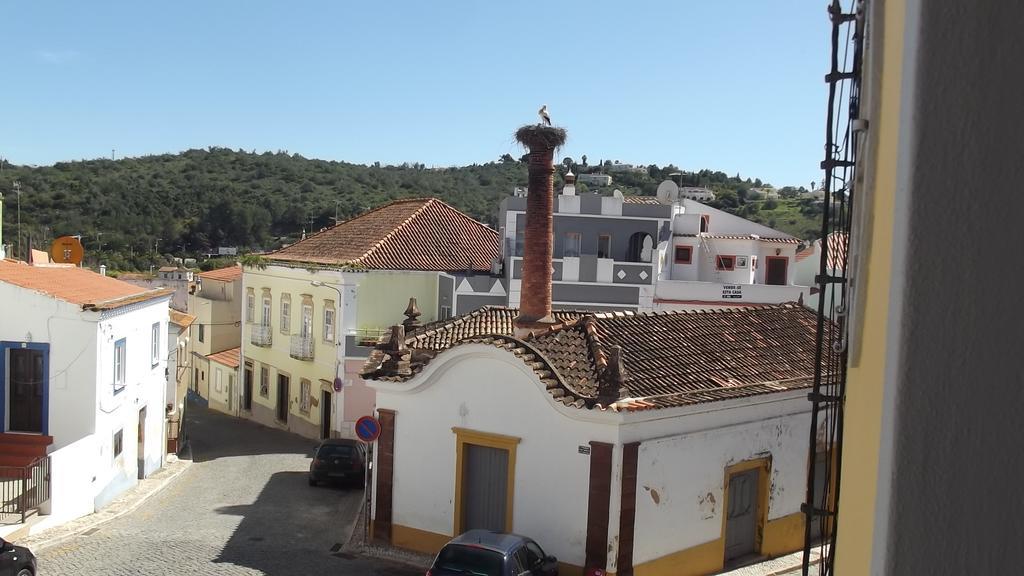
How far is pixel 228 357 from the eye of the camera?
37500mm

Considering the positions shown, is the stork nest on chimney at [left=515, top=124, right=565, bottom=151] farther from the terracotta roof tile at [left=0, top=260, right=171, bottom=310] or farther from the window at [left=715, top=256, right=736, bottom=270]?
the window at [left=715, top=256, right=736, bottom=270]

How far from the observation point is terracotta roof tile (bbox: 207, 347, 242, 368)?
3584 centimetres

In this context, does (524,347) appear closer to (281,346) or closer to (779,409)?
(779,409)

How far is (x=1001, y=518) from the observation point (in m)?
2.41

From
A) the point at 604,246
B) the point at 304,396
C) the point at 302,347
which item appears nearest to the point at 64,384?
the point at 302,347

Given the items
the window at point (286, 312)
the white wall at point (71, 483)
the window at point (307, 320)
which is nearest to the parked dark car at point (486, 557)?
the white wall at point (71, 483)

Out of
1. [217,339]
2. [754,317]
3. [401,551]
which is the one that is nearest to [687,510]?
[401,551]

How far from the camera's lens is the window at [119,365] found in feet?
65.5

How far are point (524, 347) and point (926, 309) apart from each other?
12.7m

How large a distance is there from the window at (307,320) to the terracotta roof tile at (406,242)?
62.4 inches

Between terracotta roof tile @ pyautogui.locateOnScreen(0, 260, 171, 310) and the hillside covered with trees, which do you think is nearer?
terracotta roof tile @ pyautogui.locateOnScreen(0, 260, 171, 310)

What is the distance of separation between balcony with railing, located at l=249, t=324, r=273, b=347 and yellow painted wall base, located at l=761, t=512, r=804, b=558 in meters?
21.1

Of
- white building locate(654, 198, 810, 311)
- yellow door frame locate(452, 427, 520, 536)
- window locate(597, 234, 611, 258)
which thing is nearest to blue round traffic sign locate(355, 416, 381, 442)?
yellow door frame locate(452, 427, 520, 536)

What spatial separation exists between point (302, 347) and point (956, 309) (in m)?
28.5
